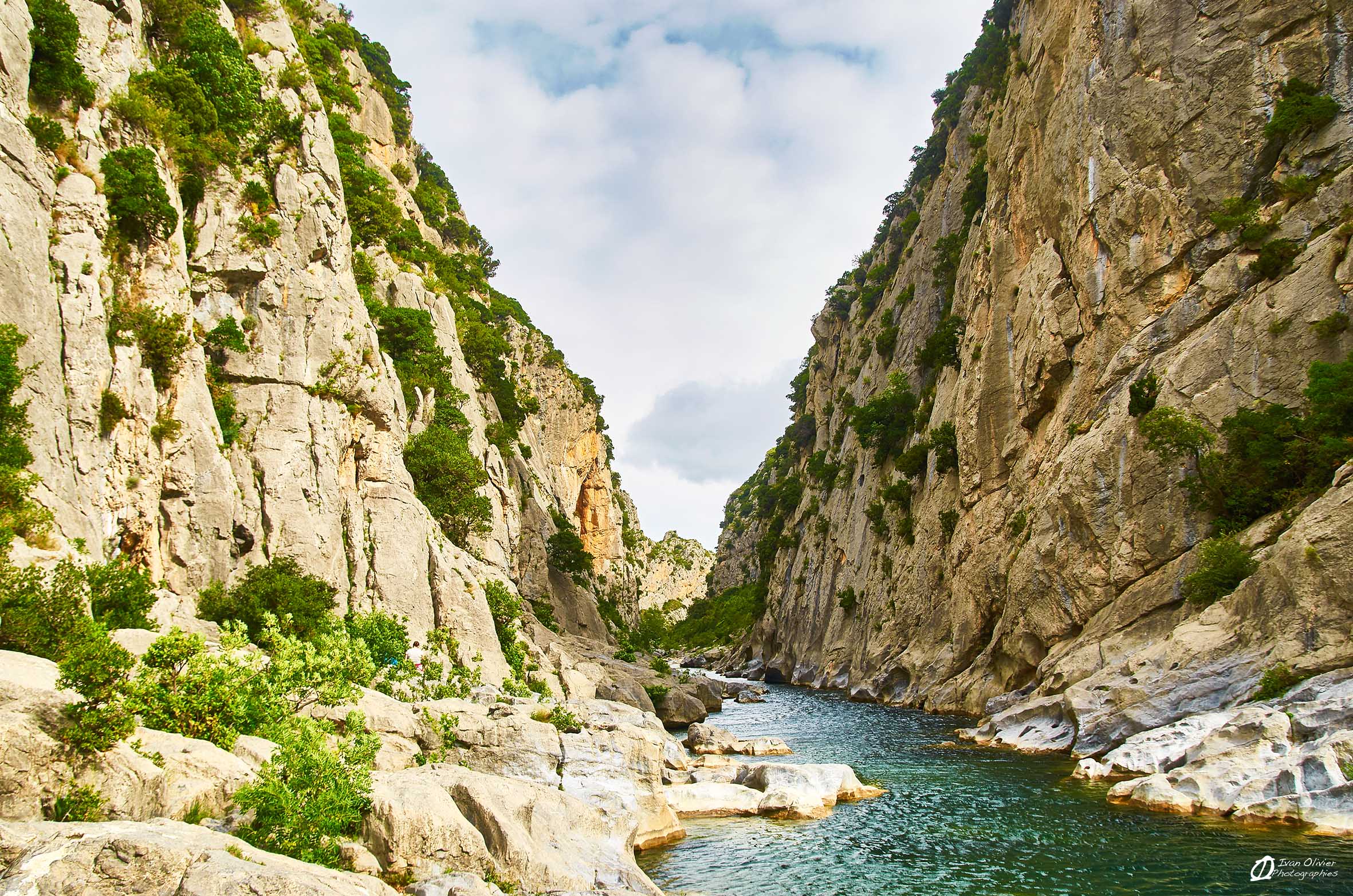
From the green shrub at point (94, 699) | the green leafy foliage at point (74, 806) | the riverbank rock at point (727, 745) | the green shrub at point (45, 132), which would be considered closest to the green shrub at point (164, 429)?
the green shrub at point (45, 132)

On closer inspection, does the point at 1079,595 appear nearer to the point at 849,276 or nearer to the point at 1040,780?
the point at 1040,780

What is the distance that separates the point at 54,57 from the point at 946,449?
4438cm

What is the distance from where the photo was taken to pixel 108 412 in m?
21.5

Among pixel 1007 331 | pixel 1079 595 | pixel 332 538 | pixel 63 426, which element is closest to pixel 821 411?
pixel 1007 331

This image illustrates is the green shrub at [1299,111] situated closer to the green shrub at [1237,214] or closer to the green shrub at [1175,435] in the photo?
the green shrub at [1237,214]

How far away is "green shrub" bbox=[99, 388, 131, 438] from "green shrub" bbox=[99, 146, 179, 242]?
599 centimetres

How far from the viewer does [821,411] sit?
86.6 meters

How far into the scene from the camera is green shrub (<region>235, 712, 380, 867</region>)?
995cm

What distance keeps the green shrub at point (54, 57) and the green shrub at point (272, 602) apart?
602 inches

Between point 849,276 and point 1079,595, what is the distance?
63.7 m

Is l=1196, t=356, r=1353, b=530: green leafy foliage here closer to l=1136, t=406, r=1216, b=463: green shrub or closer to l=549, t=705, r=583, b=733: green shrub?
l=1136, t=406, r=1216, b=463: green shrub

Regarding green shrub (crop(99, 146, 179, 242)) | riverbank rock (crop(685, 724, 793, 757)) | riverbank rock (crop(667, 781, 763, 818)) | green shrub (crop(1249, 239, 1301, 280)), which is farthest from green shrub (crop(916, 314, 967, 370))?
green shrub (crop(99, 146, 179, 242))

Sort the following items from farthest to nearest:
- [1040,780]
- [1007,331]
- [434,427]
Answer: [434,427], [1007,331], [1040,780]

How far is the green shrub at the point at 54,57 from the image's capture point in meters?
22.3
